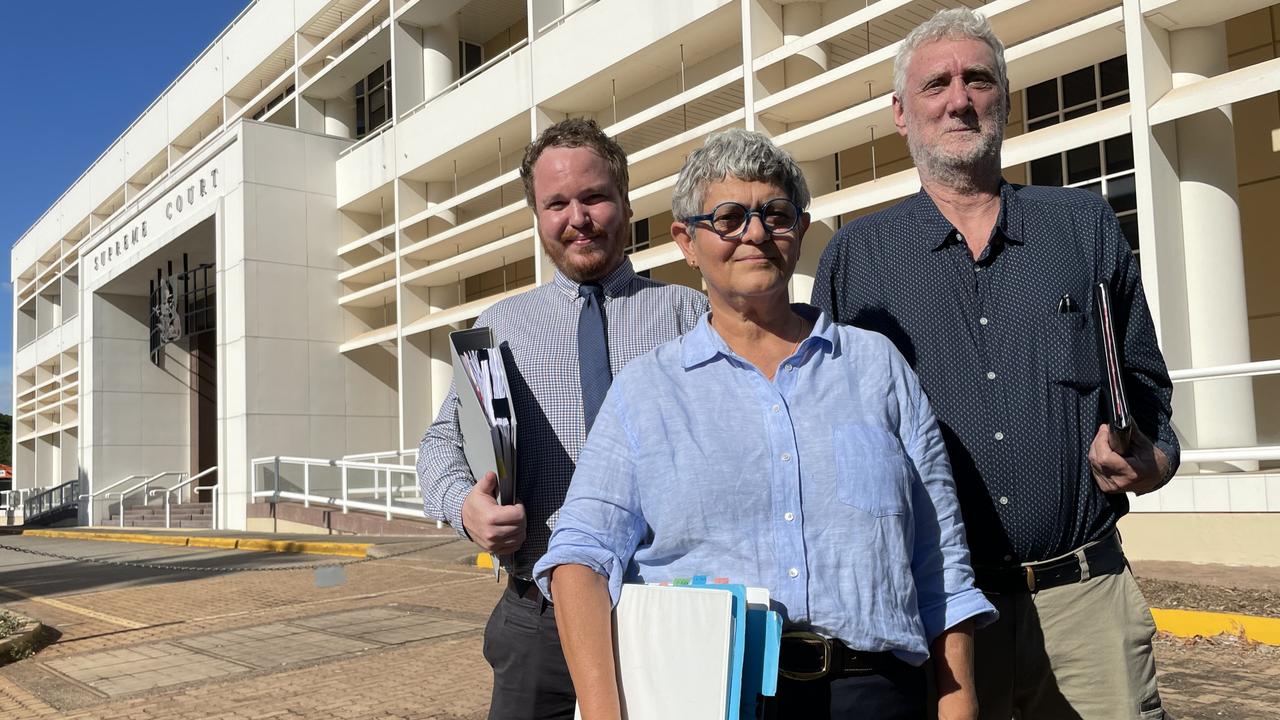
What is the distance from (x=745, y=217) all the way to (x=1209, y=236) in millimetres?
11231

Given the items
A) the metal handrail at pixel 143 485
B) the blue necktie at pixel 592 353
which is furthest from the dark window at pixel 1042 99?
the metal handrail at pixel 143 485

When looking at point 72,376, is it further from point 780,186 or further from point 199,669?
point 780,186

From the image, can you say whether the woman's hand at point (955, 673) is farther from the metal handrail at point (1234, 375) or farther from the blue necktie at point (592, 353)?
the metal handrail at point (1234, 375)

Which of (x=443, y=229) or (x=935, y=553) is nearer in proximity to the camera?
(x=935, y=553)

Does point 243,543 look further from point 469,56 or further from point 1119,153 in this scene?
point 1119,153

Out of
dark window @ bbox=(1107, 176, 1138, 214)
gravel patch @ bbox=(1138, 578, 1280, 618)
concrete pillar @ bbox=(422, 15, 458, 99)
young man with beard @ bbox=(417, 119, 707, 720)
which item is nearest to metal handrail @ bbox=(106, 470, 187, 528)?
concrete pillar @ bbox=(422, 15, 458, 99)

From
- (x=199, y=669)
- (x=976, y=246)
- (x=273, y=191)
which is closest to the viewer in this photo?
(x=976, y=246)

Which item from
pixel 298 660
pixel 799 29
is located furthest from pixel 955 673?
pixel 799 29

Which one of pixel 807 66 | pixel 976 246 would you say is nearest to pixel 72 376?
pixel 807 66

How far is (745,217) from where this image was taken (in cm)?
210

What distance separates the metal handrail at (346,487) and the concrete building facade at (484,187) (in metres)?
1.03

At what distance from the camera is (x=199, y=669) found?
7230 millimetres

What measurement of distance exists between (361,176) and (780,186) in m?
26.3

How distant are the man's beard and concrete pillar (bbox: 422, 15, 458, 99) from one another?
82.7 ft
